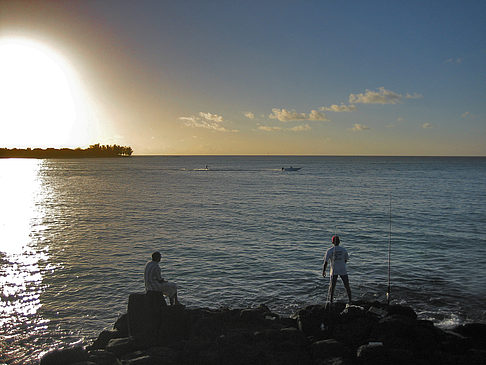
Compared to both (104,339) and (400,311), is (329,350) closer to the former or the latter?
(400,311)

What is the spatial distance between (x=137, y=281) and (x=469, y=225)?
28764 millimetres

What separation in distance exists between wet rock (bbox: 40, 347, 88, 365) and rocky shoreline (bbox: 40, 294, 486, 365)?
2 cm

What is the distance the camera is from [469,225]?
3178cm

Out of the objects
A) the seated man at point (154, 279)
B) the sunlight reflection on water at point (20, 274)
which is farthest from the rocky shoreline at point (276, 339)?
the sunlight reflection on water at point (20, 274)

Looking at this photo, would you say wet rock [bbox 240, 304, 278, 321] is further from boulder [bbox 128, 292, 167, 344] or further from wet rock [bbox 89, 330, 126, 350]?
wet rock [bbox 89, 330, 126, 350]

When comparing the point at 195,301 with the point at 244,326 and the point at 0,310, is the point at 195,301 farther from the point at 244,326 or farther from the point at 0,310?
the point at 0,310

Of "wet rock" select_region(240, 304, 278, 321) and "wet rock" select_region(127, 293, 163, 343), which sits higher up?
"wet rock" select_region(127, 293, 163, 343)

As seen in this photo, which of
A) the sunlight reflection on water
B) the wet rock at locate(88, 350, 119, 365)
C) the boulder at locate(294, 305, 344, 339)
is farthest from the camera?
the sunlight reflection on water

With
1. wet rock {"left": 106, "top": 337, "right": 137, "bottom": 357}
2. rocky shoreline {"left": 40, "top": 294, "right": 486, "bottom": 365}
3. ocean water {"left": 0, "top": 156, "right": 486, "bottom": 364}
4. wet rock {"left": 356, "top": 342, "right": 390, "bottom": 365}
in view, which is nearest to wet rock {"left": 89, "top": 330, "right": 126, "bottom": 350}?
rocky shoreline {"left": 40, "top": 294, "right": 486, "bottom": 365}

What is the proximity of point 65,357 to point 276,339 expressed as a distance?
5.35 m

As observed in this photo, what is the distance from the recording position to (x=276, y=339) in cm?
976

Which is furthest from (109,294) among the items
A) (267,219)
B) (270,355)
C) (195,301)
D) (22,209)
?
(22,209)

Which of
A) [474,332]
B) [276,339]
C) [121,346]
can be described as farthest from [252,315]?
[474,332]

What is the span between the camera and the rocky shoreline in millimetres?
8852
